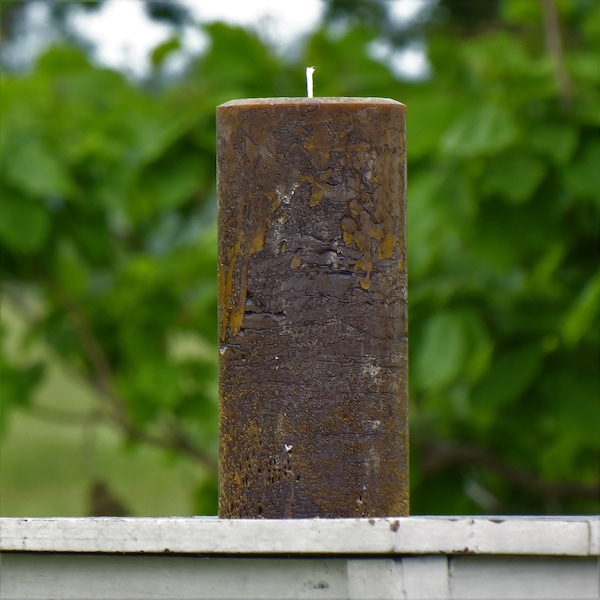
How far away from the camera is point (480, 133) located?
10.8 feet

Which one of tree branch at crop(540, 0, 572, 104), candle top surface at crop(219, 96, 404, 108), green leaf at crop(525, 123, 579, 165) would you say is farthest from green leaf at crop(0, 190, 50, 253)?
candle top surface at crop(219, 96, 404, 108)

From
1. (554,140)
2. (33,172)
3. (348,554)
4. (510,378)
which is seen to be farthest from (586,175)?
(348,554)

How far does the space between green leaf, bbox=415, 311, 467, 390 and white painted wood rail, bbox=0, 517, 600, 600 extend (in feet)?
7.10

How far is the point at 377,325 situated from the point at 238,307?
0.20 metres

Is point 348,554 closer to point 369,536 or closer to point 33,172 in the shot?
point 369,536

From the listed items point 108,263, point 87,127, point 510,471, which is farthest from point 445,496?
point 87,127

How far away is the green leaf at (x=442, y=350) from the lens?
366 centimetres

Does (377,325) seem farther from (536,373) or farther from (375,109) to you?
(536,373)

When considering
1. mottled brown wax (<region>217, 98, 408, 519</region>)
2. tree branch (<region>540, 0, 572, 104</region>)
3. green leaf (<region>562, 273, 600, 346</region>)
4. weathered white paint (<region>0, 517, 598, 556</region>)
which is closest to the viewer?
weathered white paint (<region>0, 517, 598, 556</region>)

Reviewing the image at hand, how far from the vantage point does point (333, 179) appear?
5.54ft

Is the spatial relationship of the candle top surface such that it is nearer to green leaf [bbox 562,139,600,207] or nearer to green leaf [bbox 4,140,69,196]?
green leaf [bbox 562,139,600,207]

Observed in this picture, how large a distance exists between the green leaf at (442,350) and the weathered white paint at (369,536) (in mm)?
2188

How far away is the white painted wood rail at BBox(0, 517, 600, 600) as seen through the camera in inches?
→ 55.6

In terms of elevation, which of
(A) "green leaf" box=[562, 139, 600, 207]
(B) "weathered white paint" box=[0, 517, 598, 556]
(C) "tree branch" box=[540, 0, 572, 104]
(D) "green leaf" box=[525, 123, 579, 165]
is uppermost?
(C) "tree branch" box=[540, 0, 572, 104]
